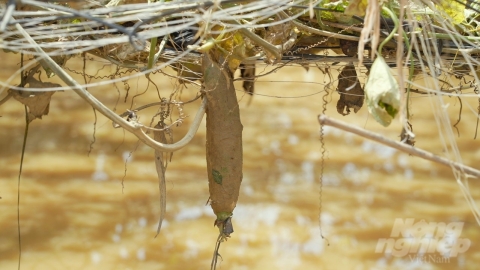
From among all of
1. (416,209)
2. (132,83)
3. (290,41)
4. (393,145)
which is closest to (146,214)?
(132,83)

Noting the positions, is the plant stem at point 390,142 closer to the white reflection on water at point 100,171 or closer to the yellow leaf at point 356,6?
→ the yellow leaf at point 356,6

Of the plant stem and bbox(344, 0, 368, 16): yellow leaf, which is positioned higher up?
bbox(344, 0, 368, 16): yellow leaf

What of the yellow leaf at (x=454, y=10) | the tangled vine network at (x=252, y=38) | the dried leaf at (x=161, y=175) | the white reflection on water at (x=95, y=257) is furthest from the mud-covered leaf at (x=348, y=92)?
the white reflection on water at (x=95, y=257)

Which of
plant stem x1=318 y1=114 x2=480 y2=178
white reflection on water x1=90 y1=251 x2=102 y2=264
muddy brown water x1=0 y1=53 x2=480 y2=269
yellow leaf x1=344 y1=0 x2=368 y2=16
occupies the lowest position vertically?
white reflection on water x1=90 y1=251 x2=102 y2=264

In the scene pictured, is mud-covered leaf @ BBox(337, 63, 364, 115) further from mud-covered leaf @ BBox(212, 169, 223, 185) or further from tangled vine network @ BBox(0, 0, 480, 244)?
mud-covered leaf @ BBox(212, 169, 223, 185)

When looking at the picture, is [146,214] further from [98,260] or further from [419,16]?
[419,16]

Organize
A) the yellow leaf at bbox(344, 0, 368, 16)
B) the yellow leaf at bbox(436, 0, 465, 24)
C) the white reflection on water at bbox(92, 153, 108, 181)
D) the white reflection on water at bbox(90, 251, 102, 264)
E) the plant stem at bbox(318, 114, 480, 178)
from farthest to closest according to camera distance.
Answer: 1. the white reflection on water at bbox(92, 153, 108, 181)
2. the white reflection on water at bbox(90, 251, 102, 264)
3. the yellow leaf at bbox(436, 0, 465, 24)
4. the yellow leaf at bbox(344, 0, 368, 16)
5. the plant stem at bbox(318, 114, 480, 178)

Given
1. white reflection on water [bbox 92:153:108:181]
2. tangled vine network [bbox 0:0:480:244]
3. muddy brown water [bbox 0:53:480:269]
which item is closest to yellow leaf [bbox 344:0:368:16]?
tangled vine network [bbox 0:0:480:244]
